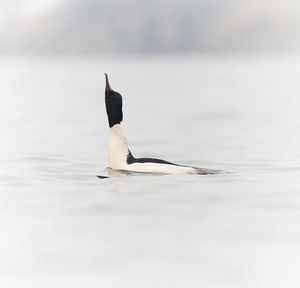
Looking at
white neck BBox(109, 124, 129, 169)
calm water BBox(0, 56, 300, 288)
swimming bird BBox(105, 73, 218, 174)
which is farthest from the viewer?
white neck BBox(109, 124, 129, 169)

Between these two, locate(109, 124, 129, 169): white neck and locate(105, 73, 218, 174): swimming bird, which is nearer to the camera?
locate(105, 73, 218, 174): swimming bird

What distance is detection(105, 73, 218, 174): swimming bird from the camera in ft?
21.0

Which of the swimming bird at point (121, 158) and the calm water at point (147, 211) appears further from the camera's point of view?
the swimming bird at point (121, 158)

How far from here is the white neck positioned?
6.54 meters

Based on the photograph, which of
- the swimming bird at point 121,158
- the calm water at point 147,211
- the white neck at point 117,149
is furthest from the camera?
the white neck at point 117,149

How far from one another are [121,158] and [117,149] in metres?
0.10

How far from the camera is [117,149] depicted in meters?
6.59

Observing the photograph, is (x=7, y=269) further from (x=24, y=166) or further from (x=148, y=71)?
(x=148, y=71)

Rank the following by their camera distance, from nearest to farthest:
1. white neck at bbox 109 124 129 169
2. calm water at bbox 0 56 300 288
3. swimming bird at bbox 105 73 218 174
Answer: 1. calm water at bbox 0 56 300 288
2. swimming bird at bbox 105 73 218 174
3. white neck at bbox 109 124 129 169

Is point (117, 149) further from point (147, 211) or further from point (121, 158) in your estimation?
point (147, 211)

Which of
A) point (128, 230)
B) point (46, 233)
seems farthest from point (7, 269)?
point (128, 230)

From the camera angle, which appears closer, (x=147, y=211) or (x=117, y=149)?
(x=147, y=211)

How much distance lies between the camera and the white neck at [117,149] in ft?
21.5

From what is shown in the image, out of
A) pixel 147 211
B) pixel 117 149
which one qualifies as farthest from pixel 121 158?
pixel 147 211
